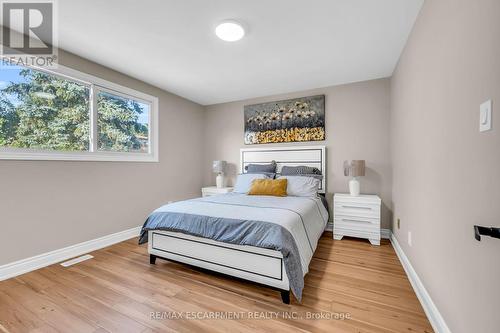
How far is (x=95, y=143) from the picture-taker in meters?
2.76

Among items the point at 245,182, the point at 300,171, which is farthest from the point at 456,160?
the point at 245,182

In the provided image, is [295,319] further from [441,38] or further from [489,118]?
[441,38]

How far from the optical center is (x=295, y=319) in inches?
58.8

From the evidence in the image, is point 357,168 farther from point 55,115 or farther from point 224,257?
point 55,115

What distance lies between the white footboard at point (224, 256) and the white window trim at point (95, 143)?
4.35 ft

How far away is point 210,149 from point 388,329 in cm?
395

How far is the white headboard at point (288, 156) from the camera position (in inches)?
138

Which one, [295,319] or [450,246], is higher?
[450,246]

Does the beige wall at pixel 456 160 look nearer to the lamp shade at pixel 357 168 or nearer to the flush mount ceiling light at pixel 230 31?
the lamp shade at pixel 357 168

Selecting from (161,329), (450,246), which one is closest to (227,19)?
(450,246)

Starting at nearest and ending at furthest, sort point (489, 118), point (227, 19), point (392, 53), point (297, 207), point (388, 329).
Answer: point (489, 118) < point (388, 329) < point (227, 19) < point (297, 207) < point (392, 53)

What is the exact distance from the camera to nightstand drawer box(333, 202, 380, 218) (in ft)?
9.34

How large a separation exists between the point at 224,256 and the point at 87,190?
2.02m

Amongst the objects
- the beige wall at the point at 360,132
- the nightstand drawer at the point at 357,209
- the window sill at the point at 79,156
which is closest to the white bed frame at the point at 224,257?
the window sill at the point at 79,156
